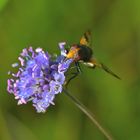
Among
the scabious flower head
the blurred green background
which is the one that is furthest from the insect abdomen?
the blurred green background

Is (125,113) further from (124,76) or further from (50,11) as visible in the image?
(50,11)

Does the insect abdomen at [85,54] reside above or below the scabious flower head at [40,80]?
below

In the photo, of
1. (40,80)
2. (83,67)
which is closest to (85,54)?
(40,80)

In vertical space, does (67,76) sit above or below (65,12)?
below

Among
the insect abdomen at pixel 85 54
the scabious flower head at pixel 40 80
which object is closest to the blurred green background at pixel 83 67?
the scabious flower head at pixel 40 80

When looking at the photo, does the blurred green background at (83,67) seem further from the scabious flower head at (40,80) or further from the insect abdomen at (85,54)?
the insect abdomen at (85,54)

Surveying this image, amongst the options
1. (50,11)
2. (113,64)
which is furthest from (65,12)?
(113,64)
